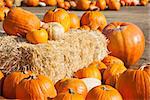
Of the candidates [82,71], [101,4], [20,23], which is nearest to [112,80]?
[82,71]

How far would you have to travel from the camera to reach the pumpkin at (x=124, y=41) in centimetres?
483

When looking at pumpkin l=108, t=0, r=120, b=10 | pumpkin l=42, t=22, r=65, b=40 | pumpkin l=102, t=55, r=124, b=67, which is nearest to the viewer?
pumpkin l=42, t=22, r=65, b=40

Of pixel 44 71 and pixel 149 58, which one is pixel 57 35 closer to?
pixel 44 71

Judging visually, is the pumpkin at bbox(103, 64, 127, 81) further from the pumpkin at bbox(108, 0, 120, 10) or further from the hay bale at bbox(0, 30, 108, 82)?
the pumpkin at bbox(108, 0, 120, 10)

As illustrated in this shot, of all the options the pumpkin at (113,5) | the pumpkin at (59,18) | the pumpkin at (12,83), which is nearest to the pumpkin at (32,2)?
the pumpkin at (113,5)

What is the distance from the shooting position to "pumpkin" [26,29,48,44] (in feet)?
12.6

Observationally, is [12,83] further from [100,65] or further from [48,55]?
[100,65]

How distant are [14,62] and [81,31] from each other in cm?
100

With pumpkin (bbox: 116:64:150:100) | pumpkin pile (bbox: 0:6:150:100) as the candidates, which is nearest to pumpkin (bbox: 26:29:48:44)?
pumpkin pile (bbox: 0:6:150:100)

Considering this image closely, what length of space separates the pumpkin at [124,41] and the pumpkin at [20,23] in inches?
43.1

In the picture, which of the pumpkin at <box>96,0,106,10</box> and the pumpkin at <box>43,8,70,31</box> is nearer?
the pumpkin at <box>43,8,70,31</box>

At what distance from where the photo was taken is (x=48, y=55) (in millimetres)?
3770

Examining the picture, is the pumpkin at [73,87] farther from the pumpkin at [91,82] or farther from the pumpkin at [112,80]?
the pumpkin at [112,80]

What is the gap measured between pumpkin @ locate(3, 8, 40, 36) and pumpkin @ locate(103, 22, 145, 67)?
43.1 inches
